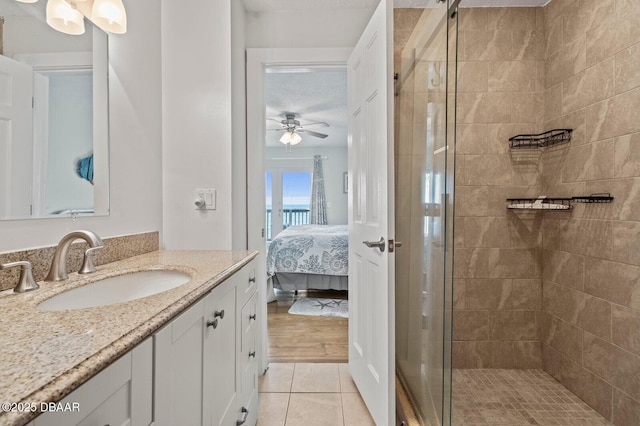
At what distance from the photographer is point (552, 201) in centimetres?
196

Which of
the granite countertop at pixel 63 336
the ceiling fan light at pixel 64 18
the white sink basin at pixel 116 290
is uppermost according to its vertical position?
the ceiling fan light at pixel 64 18

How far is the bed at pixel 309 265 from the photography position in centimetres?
356

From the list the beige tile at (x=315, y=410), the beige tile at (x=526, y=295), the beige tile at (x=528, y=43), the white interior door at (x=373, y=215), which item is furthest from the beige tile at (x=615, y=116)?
the beige tile at (x=315, y=410)

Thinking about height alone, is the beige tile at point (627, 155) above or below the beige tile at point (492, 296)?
above

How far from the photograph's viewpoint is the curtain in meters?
6.78

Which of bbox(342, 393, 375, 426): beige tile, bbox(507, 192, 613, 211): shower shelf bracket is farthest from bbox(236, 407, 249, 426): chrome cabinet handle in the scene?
bbox(507, 192, 613, 211): shower shelf bracket

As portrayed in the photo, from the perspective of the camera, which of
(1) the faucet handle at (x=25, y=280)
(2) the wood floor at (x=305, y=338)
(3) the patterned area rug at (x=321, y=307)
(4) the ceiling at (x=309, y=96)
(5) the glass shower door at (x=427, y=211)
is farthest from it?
(4) the ceiling at (x=309, y=96)

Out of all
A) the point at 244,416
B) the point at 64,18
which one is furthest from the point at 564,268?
the point at 64,18

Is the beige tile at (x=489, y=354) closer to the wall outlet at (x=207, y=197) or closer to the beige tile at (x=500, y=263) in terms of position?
the beige tile at (x=500, y=263)

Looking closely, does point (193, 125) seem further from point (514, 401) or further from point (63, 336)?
point (514, 401)

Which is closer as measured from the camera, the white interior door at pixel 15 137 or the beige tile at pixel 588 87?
the white interior door at pixel 15 137

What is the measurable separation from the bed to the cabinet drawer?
2008mm

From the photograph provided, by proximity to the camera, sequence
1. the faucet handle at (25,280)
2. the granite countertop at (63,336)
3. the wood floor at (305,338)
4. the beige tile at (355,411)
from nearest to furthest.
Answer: the granite countertop at (63,336)
the faucet handle at (25,280)
the beige tile at (355,411)
the wood floor at (305,338)

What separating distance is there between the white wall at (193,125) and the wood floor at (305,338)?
3.59ft
